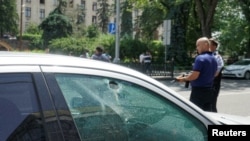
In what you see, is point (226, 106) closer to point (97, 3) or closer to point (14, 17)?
point (14, 17)

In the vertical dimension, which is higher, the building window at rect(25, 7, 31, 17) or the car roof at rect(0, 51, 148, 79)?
the building window at rect(25, 7, 31, 17)

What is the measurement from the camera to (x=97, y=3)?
4222 inches

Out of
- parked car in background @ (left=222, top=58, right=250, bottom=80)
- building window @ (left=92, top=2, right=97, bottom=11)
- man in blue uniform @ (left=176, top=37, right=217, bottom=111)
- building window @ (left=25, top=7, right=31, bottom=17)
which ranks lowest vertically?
parked car in background @ (left=222, top=58, right=250, bottom=80)

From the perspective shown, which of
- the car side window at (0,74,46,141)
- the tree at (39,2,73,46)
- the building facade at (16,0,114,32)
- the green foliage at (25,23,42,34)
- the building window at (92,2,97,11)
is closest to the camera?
the car side window at (0,74,46,141)

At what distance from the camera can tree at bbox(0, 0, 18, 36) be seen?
259ft

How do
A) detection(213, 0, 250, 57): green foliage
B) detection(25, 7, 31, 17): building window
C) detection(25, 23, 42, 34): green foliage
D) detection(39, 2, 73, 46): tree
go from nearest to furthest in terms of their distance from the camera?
detection(213, 0, 250, 57): green foliage, detection(39, 2, 73, 46): tree, detection(25, 23, 42, 34): green foliage, detection(25, 7, 31, 17): building window

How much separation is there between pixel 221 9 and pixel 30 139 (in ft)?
116

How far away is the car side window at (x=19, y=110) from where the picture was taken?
199 centimetres

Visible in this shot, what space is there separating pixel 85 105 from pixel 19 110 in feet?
1.29

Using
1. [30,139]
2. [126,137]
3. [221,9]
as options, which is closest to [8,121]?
[30,139]

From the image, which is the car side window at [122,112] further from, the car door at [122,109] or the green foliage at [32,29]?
the green foliage at [32,29]

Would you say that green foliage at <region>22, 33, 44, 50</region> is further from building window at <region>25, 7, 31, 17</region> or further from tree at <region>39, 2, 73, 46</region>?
building window at <region>25, 7, 31, 17</region>

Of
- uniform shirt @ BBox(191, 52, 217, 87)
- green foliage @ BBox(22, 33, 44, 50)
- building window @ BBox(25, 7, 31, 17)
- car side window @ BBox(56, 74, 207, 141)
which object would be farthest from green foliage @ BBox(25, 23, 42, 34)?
car side window @ BBox(56, 74, 207, 141)

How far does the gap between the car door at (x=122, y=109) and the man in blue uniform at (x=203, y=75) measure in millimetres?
4006
